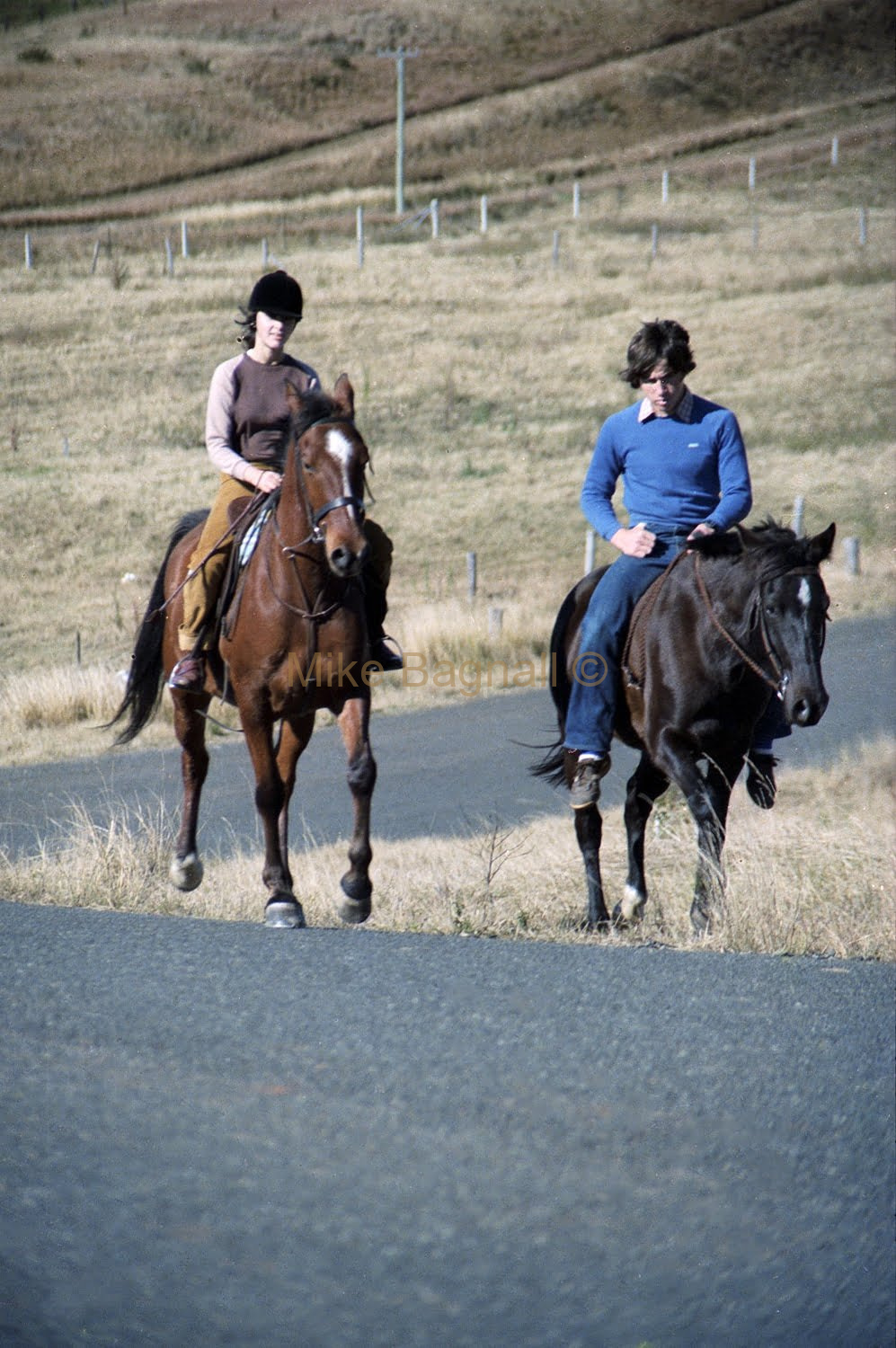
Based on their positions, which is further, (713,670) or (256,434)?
(256,434)

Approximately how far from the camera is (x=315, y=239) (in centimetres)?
4422

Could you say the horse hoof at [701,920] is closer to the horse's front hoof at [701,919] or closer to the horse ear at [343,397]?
the horse's front hoof at [701,919]

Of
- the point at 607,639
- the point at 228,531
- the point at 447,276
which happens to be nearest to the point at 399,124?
the point at 447,276

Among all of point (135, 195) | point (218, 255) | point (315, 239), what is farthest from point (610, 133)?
point (135, 195)

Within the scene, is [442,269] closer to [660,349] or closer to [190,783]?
[190,783]

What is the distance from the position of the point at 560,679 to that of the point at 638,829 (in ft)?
3.32

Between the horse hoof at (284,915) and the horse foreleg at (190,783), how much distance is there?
66.6 inches

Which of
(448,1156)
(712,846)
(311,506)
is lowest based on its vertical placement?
(712,846)

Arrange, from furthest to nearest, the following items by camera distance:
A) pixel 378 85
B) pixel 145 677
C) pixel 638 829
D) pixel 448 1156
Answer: pixel 378 85, pixel 145 677, pixel 638 829, pixel 448 1156

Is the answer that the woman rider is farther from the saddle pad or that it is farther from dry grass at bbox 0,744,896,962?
dry grass at bbox 0,744,896,962

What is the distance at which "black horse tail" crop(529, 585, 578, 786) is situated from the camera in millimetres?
8953

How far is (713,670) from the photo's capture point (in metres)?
7.77

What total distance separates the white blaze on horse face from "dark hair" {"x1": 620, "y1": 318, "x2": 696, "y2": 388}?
63.5 inches

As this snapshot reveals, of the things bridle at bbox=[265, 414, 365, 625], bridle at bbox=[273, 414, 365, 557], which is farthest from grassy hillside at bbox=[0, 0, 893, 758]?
bridle at bbox=[273, 414, 365, 557]
